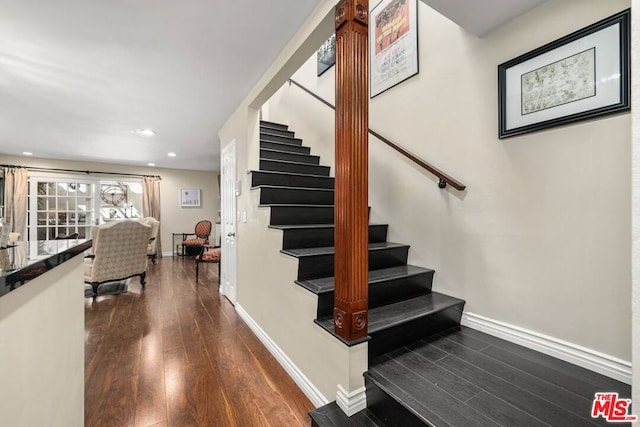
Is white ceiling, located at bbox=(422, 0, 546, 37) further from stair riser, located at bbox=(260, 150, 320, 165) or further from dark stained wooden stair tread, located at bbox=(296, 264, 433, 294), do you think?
stair riser, located at bbox=(260, 150, 320, 165)

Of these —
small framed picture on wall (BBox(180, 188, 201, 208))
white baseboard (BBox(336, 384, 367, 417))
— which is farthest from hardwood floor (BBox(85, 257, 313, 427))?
small framed picture on wall (BBox(180, 188, 201, 208))

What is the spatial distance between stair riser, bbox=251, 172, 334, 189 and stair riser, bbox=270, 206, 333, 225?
519 mm

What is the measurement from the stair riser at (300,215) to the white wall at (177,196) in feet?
20.1

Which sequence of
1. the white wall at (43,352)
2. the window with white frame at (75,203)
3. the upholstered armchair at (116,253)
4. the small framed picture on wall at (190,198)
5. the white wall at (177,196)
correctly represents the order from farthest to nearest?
the small framed picture on wall at (190,198)
the white wall at (177,196)
the window with white frame at (75,203)
the upholstered armchair at (116,253)
the white wall at (43,352)

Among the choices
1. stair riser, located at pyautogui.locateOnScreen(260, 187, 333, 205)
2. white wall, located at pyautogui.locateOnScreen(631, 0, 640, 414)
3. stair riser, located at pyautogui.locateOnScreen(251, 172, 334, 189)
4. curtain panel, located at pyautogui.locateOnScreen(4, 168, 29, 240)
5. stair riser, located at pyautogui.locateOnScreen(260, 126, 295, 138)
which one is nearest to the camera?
white wall, located at pyautogui.locateOnScreen(631, 0, 640, 414)

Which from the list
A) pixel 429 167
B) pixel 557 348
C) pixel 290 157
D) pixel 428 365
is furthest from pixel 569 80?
pixel 290 157

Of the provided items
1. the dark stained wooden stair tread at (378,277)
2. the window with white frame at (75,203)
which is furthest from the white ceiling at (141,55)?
the window with white frame at (75,203)

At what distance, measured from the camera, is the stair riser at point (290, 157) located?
3236mm

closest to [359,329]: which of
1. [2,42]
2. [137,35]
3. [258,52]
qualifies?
[258,52]

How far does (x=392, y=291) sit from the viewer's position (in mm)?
1942

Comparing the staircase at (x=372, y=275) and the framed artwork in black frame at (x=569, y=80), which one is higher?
the framed artwork in black frame at (x=569, y=80)

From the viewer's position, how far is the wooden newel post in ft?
4.52

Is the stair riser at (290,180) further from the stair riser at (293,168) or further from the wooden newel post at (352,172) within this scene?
the wooden newel post at (352,172)

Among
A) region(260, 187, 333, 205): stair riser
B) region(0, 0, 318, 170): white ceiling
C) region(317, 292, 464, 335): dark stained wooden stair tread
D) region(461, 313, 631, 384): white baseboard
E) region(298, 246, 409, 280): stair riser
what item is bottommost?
region(461, 313, 631, 384): white baseboard
